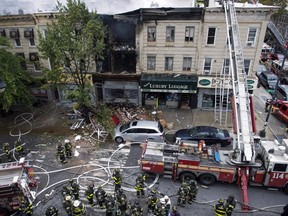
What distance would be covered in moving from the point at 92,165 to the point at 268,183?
10.0 metres

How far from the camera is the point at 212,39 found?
1906 centimetres

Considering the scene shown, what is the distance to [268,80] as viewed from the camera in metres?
26.2

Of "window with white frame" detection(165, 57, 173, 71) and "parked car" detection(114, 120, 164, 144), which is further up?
"window with white frame" detection(165, 57, 173, 71)

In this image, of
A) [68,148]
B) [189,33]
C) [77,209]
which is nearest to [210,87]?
[189,33]

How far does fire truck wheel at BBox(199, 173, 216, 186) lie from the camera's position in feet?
42.8

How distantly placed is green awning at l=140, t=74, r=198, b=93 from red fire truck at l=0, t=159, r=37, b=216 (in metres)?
11.3

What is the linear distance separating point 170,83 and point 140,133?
5513 mm

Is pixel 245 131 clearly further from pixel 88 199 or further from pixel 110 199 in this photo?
pixel 88 199

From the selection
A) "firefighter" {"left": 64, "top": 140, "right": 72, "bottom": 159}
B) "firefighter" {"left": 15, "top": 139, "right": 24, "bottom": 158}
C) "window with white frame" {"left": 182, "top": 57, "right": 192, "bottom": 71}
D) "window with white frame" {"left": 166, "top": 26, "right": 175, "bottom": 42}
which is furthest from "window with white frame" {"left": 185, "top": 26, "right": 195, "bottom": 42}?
"firefighter" {"left": 15, "top": 139, "right": 24, "bottom": 158}

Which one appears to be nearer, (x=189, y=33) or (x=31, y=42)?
(x=189, y=33)

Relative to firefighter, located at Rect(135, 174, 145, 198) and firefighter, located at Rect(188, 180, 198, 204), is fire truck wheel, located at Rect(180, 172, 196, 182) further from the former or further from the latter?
firefighter, located at Rect(135, 174, 145, 198)

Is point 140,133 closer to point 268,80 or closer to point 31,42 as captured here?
point 31,42

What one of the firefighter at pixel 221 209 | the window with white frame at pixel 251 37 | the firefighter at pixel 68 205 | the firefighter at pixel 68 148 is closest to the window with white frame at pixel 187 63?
the window with white frame at pixel 251 37

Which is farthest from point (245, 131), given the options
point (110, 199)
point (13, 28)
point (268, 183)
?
point (13, 28)
